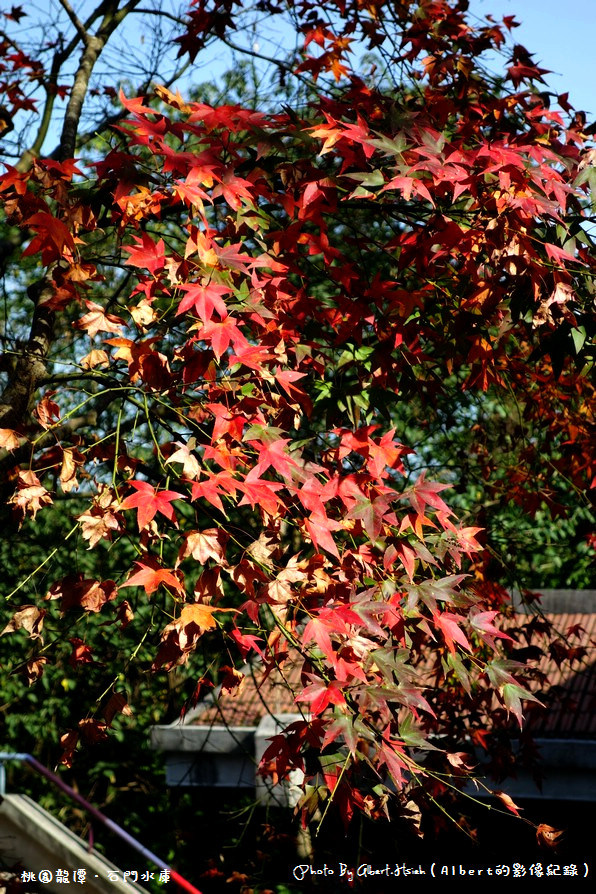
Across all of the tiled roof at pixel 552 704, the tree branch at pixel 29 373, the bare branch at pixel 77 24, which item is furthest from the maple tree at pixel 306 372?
the tiled roof at pixel 552 704

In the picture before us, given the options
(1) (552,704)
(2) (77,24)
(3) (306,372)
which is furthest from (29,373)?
(1) (552,704)

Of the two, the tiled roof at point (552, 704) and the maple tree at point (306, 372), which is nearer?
the maple tree at point (306, 372)

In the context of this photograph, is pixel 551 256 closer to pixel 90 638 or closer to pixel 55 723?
pixel 90 638

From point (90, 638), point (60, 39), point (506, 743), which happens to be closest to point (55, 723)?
point (90, 638)

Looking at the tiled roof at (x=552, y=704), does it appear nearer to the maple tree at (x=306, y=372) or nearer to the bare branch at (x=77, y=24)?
the maple tree at (x=306, y=372)

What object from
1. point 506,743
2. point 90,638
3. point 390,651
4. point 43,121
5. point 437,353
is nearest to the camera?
point 390,651

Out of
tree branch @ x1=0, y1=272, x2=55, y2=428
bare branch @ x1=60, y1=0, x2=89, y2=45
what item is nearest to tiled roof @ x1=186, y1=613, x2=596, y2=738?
tree branch @ x1=0, y1=272, x2=55, y2=428

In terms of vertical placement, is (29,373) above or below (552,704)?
above

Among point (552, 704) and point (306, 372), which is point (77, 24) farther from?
point (552, 704)

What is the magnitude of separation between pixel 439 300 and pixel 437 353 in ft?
1.20

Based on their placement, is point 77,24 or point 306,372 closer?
point 306,372

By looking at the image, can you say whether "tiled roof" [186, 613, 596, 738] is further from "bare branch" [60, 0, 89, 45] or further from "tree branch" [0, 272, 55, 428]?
"bare branch" [60, 0, 89, 45]

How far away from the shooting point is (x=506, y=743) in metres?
3.83

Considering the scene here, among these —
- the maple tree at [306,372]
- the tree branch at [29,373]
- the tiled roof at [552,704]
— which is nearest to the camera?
the maple tree at [306,372]
